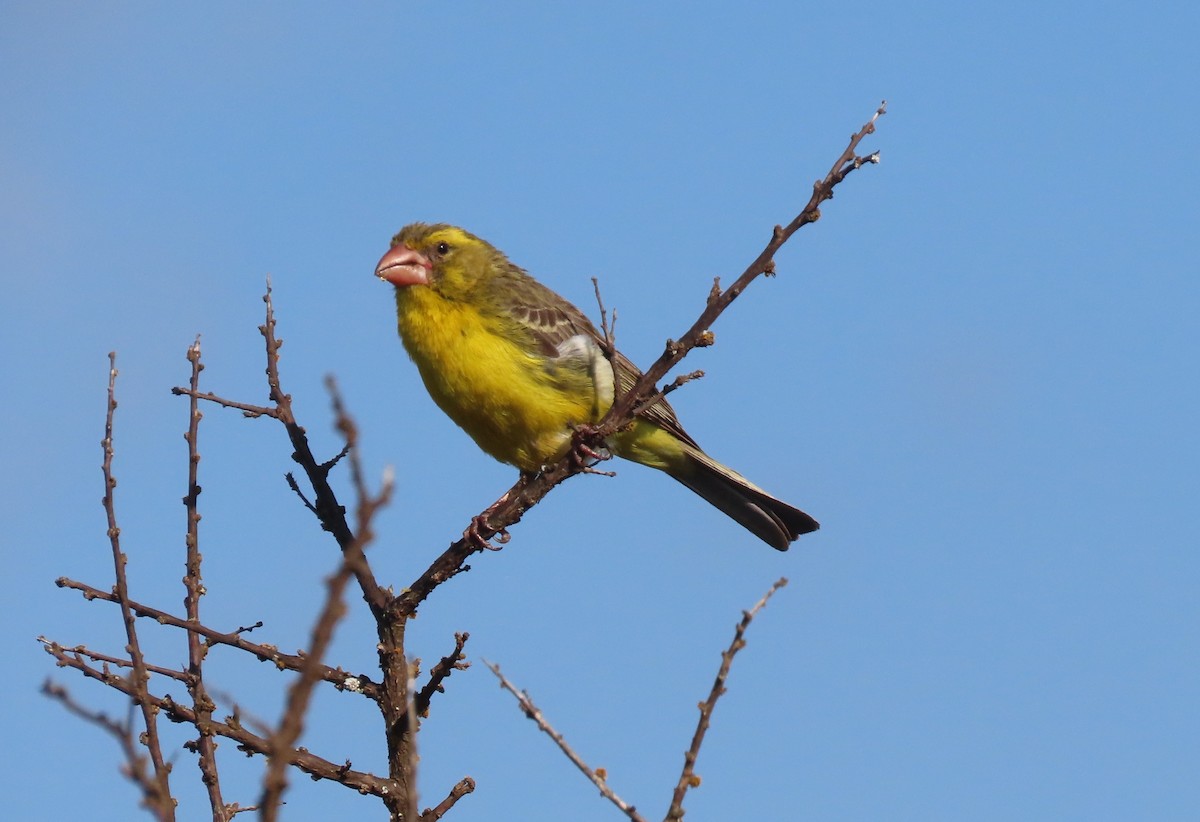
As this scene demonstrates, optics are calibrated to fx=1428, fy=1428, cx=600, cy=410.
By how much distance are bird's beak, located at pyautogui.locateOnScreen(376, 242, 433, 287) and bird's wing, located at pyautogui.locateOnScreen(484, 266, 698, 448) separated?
0.42 meters

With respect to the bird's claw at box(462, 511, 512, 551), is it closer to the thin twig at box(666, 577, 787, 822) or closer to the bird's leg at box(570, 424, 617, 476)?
the bird's leg at box(570, 424, 617, 476)

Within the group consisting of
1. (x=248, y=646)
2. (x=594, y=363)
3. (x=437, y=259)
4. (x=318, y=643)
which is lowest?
(x=318, y=643)

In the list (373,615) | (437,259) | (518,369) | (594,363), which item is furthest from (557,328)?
(373,615)

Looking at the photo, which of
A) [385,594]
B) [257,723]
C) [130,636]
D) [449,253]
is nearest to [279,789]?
[257,723]

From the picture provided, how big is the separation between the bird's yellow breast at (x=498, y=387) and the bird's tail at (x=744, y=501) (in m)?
1.09

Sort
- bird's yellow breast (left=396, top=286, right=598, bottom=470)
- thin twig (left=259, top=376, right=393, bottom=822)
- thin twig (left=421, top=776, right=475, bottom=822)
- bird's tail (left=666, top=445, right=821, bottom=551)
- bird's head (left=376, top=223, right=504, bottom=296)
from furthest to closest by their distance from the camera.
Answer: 1. bird's tail (left=666, top=445, right=821, bottom=551)
2. bird's head (left=376, top=223, right=504, bottom=296)
3. bird's yellow breast (left=396, top=286, right=598, bottom=470)
4. thin twig (left=421, top=776, right=475, bottom=822)
5. thin twig (left=259, top=376, right=393, bottom=822)

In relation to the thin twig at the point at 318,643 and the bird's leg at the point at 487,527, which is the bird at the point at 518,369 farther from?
the thin twig at the point at 318,643

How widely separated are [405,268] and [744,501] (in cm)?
238

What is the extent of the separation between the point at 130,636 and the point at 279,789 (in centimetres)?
270

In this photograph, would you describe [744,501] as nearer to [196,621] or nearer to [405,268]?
[405,268]

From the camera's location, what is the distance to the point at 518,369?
7.38m

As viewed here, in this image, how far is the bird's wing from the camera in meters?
7.54

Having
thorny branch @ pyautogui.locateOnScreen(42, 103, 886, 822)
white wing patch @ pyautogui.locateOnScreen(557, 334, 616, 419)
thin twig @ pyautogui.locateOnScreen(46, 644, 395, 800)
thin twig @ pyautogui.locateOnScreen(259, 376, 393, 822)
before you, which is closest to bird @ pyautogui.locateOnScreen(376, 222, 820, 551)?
white wing patch @ pyautogui.locateOnScreen(557, 334, 616, 419)

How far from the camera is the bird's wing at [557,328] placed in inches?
297
